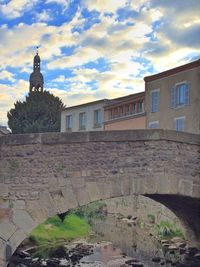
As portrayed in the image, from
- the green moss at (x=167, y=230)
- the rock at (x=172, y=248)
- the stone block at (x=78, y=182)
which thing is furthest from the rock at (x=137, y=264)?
the stone block at (x=78, y=182)

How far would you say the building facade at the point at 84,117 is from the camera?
1460 inches

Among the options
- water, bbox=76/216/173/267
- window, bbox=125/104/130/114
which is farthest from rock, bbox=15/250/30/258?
window, bbox=125/104/130/114

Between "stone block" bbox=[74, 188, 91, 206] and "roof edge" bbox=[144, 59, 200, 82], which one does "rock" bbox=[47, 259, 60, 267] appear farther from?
"roof edge" bbox=[144, 59, 200, 82]

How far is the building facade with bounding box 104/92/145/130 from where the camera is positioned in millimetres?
29448

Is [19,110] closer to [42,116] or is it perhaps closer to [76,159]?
[42,116]

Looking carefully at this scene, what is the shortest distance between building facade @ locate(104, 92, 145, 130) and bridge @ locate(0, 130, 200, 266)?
56.9 feet

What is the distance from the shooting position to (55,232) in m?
21.4

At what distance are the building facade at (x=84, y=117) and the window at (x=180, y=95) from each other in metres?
11.5

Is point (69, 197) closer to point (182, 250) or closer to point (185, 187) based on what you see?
point (185, 187)

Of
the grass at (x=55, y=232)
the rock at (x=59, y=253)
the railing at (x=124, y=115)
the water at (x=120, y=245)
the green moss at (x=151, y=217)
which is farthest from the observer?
the railing at (x=124, y=115)

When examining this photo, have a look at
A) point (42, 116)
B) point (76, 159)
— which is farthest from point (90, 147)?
point (42, 116)

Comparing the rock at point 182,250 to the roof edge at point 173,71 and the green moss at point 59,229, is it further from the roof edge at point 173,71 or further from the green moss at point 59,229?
the roof edge at point 173,71

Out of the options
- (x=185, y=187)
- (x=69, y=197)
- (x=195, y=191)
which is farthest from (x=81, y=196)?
(x=195, y=191)

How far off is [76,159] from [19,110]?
35515 millimetres
